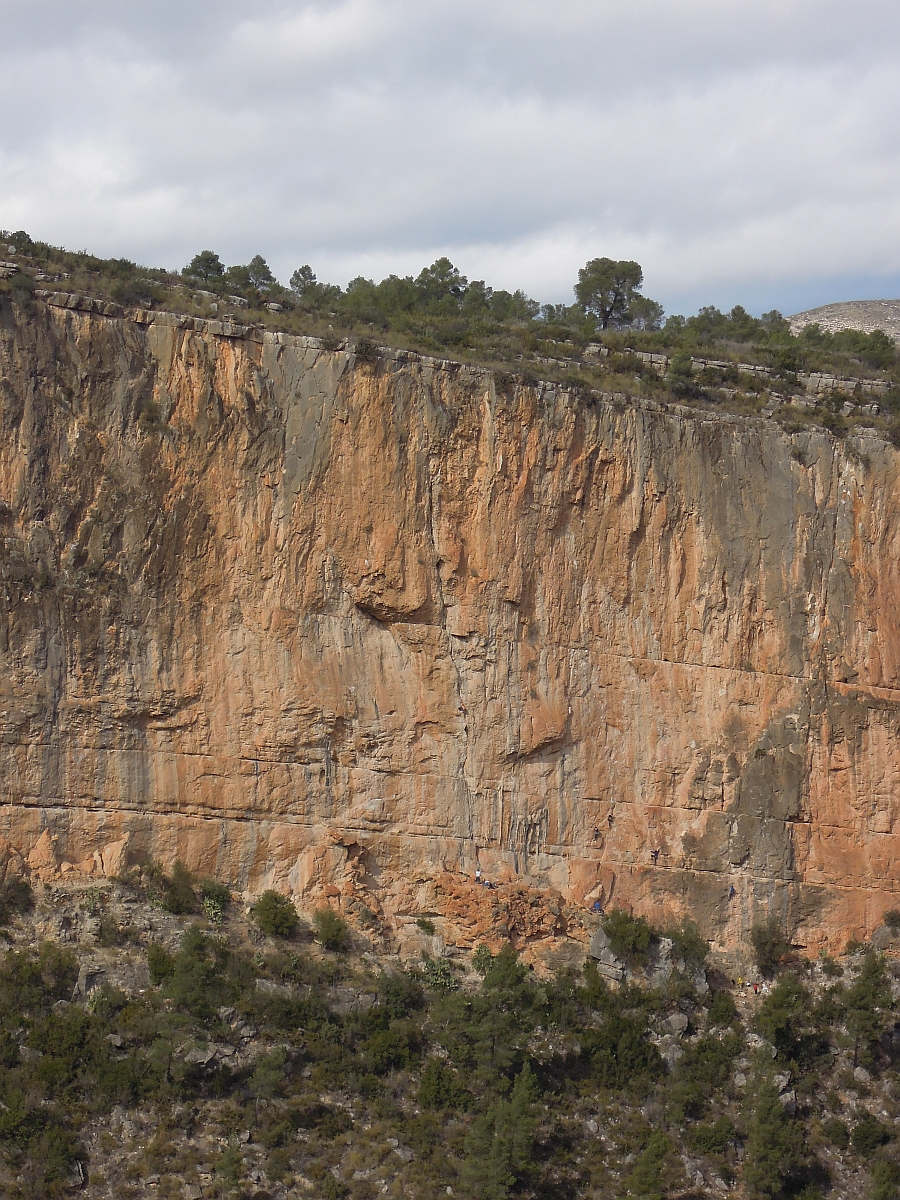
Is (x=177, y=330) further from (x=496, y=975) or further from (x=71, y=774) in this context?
(x=496, y=975)

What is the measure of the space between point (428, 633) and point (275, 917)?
5.51 metres

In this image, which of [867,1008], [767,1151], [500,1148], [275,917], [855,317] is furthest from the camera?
[855,317]

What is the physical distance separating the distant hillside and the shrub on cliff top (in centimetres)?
3673

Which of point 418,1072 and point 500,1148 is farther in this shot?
point 418,1072

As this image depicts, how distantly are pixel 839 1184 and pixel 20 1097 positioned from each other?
12.5 m

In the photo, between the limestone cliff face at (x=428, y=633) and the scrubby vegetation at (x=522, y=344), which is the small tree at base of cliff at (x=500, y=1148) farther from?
the scrubby vegetation at (x=522, y=344)

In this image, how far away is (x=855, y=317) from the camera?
55156 millimetres

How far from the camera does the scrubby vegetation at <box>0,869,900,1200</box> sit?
19953mm

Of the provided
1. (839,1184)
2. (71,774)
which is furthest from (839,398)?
(71,774)

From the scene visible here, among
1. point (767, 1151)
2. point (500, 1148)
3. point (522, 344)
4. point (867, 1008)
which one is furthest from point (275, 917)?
point (522, 344)

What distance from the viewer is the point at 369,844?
24.1 m

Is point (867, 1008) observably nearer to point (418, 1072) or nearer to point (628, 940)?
point (628, 940)

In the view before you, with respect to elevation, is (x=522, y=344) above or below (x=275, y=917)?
above

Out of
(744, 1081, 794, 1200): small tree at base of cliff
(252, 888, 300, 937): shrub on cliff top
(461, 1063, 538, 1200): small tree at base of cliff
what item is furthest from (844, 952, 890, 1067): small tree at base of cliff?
(252, 888, 300, 937): shrub on cliff top
